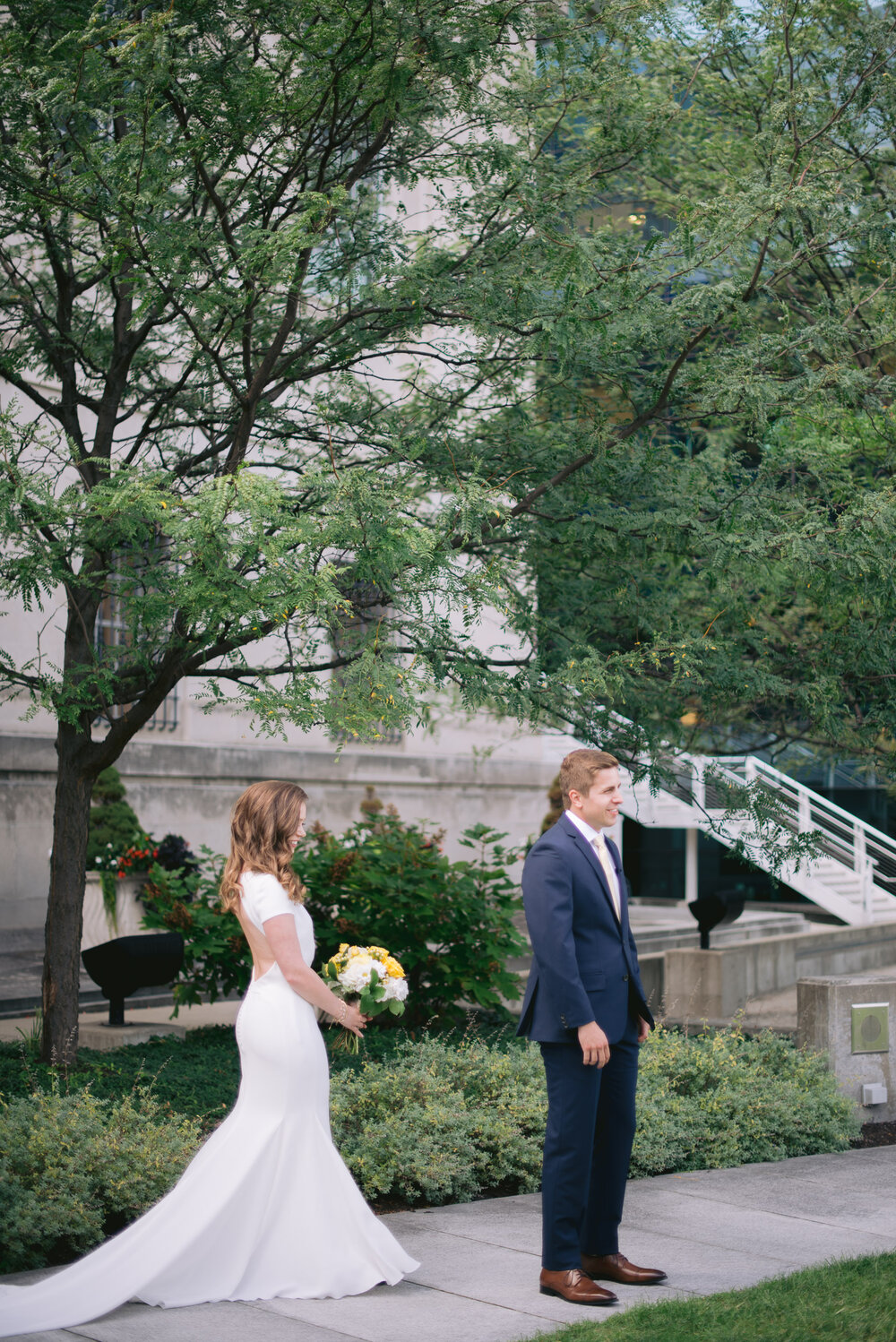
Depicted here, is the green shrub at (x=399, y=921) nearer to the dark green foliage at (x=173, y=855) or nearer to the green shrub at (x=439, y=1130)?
the green shrub at (x=439, y=1130)

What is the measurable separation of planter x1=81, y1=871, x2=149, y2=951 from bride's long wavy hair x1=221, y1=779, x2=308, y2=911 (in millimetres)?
10075

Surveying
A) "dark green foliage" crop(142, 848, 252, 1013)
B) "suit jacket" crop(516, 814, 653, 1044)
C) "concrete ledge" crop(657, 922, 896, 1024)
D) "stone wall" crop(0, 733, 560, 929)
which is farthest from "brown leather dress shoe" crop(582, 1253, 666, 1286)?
"stone wall" crop(0, 733, 560, 929)

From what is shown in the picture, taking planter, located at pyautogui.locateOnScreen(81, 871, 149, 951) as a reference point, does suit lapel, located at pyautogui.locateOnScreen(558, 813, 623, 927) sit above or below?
above

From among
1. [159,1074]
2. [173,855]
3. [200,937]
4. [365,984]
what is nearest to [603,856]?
[365,984]

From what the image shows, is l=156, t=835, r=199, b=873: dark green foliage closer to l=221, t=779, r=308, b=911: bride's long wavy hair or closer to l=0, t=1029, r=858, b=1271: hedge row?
l=0, t=1029, r=858, b=1271: hedge row

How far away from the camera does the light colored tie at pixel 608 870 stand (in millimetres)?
5500

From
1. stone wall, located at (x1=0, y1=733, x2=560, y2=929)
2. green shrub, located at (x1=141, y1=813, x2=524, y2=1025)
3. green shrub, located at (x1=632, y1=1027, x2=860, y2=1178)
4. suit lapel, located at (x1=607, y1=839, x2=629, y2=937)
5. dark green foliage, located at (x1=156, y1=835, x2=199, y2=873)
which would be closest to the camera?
suit lapel, located at (x1=607, y1=839, x2=629, y2=937)

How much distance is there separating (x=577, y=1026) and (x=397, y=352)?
5130 millimetres

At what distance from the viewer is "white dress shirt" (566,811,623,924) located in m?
5.50

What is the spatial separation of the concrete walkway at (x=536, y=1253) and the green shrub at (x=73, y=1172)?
0.71 feet

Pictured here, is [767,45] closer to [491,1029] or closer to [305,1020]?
[491,1029]

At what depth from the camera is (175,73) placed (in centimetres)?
773

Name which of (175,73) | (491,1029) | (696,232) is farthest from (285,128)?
(491,1029)

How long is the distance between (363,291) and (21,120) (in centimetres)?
232
